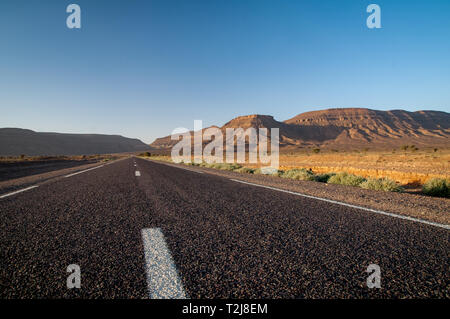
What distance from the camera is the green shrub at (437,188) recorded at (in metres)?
6.65

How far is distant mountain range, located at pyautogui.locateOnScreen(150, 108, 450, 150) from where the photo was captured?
113 meters

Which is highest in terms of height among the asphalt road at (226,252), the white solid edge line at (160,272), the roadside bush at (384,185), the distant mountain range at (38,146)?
the distant mountain range at (38,146)

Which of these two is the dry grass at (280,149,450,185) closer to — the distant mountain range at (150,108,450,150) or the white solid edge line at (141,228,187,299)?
the white solid edge line at (141,228,187,299)

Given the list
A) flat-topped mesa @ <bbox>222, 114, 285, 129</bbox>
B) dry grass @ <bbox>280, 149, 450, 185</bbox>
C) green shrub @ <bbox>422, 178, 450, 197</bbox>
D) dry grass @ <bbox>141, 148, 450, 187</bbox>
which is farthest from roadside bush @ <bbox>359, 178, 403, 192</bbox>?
flat-topped mesa @ <bbox>222, 114, 285, 129</bbox>

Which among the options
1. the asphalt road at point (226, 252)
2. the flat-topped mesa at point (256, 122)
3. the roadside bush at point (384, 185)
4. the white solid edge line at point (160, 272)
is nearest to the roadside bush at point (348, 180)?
the roadside bush at point (384, 185)

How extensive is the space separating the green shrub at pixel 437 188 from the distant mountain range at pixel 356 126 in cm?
10230

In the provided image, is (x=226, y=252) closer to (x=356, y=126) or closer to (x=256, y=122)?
(x=256, y=122)

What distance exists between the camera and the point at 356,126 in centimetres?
13162

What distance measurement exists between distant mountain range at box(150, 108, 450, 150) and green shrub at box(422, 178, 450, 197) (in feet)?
336

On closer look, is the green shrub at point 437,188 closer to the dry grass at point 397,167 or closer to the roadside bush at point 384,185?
the roadside bush at point 384,185

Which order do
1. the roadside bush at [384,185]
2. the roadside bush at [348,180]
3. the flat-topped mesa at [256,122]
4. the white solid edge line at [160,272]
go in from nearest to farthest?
the white solid edge line at [160,272]
the roadside bush at [384,185]
the roadside bush at [348,180]
the flat-topped mesa at [256,122]

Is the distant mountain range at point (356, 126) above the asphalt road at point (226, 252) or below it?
above

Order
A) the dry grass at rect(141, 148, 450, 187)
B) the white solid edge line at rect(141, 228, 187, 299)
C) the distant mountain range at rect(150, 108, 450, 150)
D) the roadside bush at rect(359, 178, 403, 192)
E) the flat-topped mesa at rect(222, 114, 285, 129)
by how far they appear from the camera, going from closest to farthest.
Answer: the white solid edge line at rect(141, 228, 187, 299), the roadside bush at rect(359, 178, 403, 192), the dry grass at rect(141, 148, 450, 187), the distant mountain range at rect(150, 108, 450, 150), the flat-topped mesa at rect(222, 114, 285, 129)

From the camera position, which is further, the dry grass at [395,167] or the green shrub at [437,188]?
the dry grass at [395,167]
